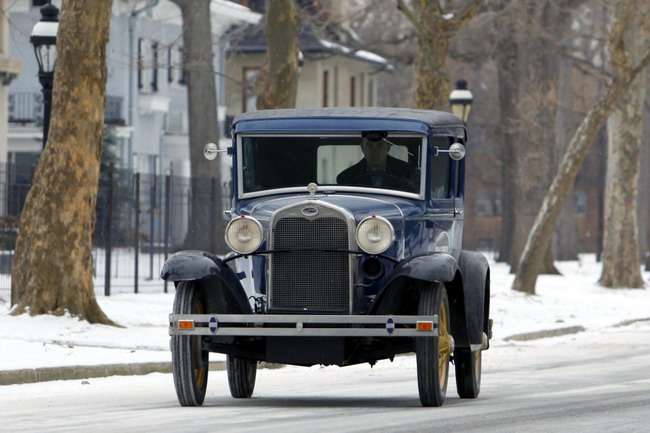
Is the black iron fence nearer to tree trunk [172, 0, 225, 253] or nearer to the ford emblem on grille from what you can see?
tree trunk [172, 0, 225, 253]

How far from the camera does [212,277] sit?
12562mm

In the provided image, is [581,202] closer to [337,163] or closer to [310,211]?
[337,163]

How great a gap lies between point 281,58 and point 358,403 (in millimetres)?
13943

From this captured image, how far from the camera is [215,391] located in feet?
48.1

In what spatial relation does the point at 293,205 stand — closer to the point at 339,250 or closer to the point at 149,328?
the point at 339,250

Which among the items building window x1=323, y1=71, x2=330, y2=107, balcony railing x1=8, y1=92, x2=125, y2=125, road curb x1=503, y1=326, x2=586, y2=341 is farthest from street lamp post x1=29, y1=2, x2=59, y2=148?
building window x1=323, y1=71, x2=330, y2=107

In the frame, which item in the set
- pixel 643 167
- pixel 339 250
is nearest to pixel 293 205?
pixel 339 250

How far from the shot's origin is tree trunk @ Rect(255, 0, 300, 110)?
Answer: 2620cm

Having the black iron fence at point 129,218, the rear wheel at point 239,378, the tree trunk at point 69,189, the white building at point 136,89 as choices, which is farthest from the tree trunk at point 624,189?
the rear wheel at point 239,378

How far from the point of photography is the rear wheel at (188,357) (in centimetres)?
1236

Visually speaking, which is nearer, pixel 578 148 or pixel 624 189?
pixel 578 148

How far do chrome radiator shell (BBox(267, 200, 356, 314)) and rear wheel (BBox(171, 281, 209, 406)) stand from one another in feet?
1.99

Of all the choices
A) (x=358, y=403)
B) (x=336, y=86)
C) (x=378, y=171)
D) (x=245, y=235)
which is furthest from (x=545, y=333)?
(x=336, y=86)

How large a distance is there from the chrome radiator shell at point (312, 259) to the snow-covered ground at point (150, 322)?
368 centimetres
